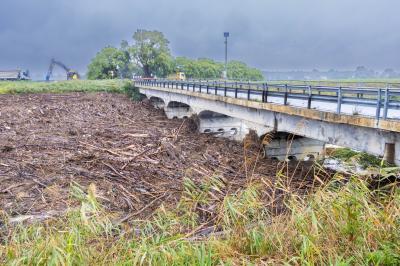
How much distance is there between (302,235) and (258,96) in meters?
14.5

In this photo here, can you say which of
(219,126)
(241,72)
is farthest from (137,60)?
(219,126)

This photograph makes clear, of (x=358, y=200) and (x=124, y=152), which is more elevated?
(x=358, y=200)

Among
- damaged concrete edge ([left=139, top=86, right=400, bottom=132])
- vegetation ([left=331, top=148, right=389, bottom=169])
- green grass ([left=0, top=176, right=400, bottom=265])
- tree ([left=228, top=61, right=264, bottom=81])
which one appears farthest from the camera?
tree ([left=228, top=61, right=264, bottom=81])

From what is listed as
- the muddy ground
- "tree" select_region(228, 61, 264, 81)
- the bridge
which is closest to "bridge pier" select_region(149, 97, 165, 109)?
the bridge

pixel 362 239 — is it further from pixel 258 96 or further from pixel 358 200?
pixel 258 96

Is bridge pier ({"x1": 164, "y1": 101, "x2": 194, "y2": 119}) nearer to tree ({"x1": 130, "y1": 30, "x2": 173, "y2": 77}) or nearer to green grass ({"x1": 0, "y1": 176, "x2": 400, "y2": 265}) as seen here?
green grass ({"x1": 0, "y1": 176, "x2": 400, "y2": 265})

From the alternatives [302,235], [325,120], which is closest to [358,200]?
[302,235]

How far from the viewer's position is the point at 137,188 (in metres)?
12.2

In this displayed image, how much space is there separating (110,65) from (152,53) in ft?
33.0

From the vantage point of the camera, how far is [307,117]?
45.1ft

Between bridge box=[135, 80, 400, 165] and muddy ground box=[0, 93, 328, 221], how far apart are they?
5.14 feet

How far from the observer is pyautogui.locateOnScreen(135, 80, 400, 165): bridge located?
34.9ft

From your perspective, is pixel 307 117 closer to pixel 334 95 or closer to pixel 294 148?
pixel 334 95

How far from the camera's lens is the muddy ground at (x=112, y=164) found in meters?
10.8
